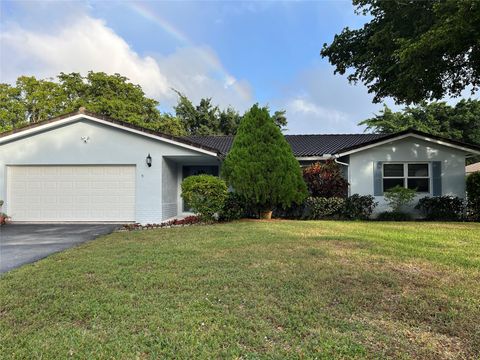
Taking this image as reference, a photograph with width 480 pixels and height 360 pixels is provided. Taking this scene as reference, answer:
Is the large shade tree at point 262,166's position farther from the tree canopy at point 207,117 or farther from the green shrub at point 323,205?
the tree canopy at point 207,117

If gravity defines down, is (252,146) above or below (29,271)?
above

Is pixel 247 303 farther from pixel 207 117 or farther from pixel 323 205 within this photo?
pixel 207 117

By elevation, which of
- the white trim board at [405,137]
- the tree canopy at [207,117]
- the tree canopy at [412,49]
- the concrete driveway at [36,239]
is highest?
the tree canopy at [207,117]

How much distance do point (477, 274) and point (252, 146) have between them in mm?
7587

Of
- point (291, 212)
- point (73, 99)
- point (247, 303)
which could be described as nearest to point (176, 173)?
point (291, 212)

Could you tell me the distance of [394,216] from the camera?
1268cm

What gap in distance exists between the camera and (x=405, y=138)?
1340 cm

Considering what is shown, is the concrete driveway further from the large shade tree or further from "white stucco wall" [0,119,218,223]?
the large shade tree

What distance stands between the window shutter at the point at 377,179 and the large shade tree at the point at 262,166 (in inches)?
145

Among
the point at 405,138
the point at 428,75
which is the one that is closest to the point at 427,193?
the point at 405,138

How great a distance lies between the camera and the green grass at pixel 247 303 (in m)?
2.86

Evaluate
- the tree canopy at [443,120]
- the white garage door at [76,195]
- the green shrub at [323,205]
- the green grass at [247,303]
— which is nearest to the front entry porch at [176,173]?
the white garage door at [76,195]

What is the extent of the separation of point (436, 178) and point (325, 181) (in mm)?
4526

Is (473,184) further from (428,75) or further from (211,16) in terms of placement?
(211,16)
